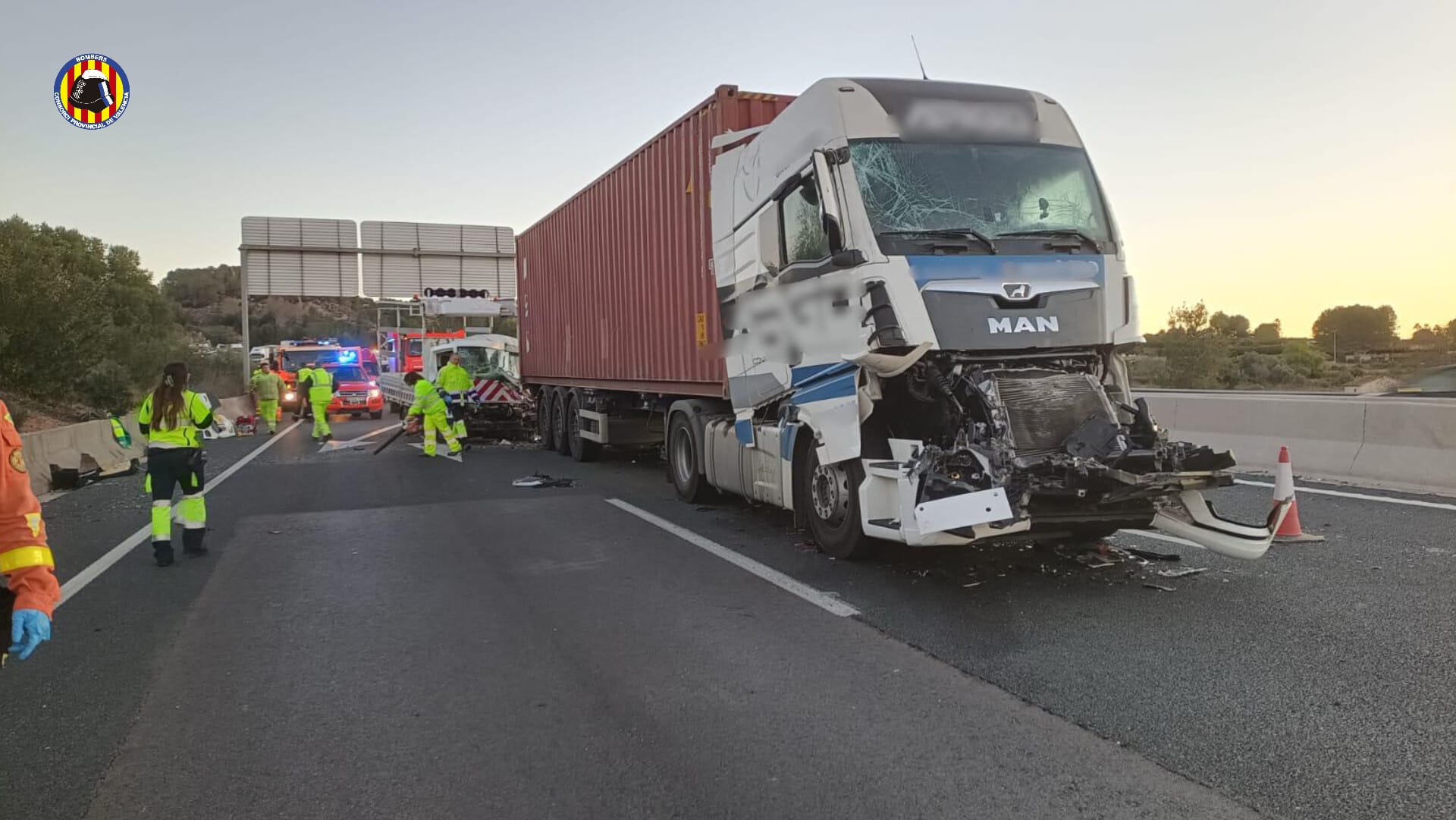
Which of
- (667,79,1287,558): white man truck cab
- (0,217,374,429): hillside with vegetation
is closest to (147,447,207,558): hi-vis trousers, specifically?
(667,79,1287,558): white man truck cab

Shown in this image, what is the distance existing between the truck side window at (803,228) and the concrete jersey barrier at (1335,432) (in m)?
6.49

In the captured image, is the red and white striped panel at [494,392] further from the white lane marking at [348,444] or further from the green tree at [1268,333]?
the green tree at [1268,333]

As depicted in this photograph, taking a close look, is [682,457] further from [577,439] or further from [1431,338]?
[1431,338]

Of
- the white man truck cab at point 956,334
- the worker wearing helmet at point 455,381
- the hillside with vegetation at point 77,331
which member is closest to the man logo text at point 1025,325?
the white man truck cab at point 956,334

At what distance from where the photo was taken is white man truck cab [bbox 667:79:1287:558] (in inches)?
216

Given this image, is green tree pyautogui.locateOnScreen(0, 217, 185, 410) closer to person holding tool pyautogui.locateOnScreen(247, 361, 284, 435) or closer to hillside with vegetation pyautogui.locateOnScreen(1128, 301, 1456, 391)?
person holding tool pyautogui.locateOnScreen(247, 361, 284, 435)

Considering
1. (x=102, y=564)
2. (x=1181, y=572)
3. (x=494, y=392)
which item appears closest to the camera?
(x=1181, y=572)

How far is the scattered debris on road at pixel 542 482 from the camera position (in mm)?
11805

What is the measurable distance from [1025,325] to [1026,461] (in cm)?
98

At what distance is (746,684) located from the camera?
4379mm

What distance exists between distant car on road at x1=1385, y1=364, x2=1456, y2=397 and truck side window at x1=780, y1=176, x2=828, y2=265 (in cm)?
1678

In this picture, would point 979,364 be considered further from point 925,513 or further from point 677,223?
point 677,223

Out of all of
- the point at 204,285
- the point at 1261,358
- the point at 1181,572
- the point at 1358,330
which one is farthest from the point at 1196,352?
the point at 204,285

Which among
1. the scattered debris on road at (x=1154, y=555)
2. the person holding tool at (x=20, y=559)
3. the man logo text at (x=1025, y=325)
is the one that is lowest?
the scattered debris on road at (x=1154, y=555)
